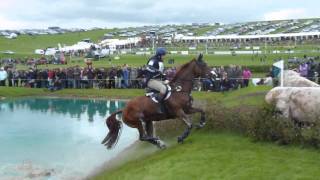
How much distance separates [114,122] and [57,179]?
3.02 meters

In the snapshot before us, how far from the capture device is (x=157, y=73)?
53.5 ft

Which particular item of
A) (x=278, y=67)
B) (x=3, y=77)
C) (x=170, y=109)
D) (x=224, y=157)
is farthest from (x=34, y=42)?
(x=224, y=157)

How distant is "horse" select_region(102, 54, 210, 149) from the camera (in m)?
16.3

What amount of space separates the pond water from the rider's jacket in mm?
3098

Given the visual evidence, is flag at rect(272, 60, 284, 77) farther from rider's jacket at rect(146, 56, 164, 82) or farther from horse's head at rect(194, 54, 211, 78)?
rider's jacket at rect(146, 56, 164, 82)

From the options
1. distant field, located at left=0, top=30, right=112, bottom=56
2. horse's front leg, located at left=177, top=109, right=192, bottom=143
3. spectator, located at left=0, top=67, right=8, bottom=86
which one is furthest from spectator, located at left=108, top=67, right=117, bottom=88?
distant field, located at left=0, top=30, right=112, bottom=56

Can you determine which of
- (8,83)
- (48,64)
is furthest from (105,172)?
(48,64)

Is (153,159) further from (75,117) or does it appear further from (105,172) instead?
(75,117)

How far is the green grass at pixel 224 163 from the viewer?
1164cm

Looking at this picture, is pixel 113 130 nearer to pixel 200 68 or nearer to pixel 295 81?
pixel 200 68

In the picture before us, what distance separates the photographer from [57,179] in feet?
48.6

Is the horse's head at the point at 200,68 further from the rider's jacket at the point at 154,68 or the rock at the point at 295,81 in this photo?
the rock at the point at 295,81

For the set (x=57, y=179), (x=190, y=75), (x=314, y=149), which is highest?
(x=190, y=75)

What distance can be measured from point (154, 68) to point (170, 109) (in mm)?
1324
